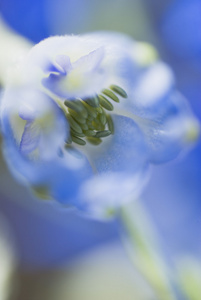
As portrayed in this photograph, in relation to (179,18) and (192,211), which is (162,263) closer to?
(192,211)

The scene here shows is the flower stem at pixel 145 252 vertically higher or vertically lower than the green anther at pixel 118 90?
lower

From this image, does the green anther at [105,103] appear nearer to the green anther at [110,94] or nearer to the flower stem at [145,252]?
the green anther at [110,94]

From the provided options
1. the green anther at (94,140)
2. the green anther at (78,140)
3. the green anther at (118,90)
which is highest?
the green anther at (118,90)

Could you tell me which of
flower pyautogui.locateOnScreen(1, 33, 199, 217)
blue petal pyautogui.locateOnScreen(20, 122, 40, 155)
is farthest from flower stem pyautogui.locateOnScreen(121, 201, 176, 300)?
blue petal pyautogui.locateOnScreen(20, 122, 40, 155)

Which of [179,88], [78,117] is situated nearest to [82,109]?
[78,117]

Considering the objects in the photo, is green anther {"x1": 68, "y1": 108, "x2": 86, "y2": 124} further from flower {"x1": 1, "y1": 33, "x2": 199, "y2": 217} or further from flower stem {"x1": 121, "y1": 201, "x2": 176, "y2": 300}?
flower stem {"x1": 121, "y1": 201, "x2": 176, "y2": 300}

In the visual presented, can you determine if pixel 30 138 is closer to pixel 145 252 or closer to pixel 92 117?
pixel 92 117

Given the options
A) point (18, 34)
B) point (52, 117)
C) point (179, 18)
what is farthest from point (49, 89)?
point (179, 18)

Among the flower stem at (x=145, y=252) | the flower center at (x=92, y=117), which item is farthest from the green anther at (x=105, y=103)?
the flower stem at (x=145, y=252)
